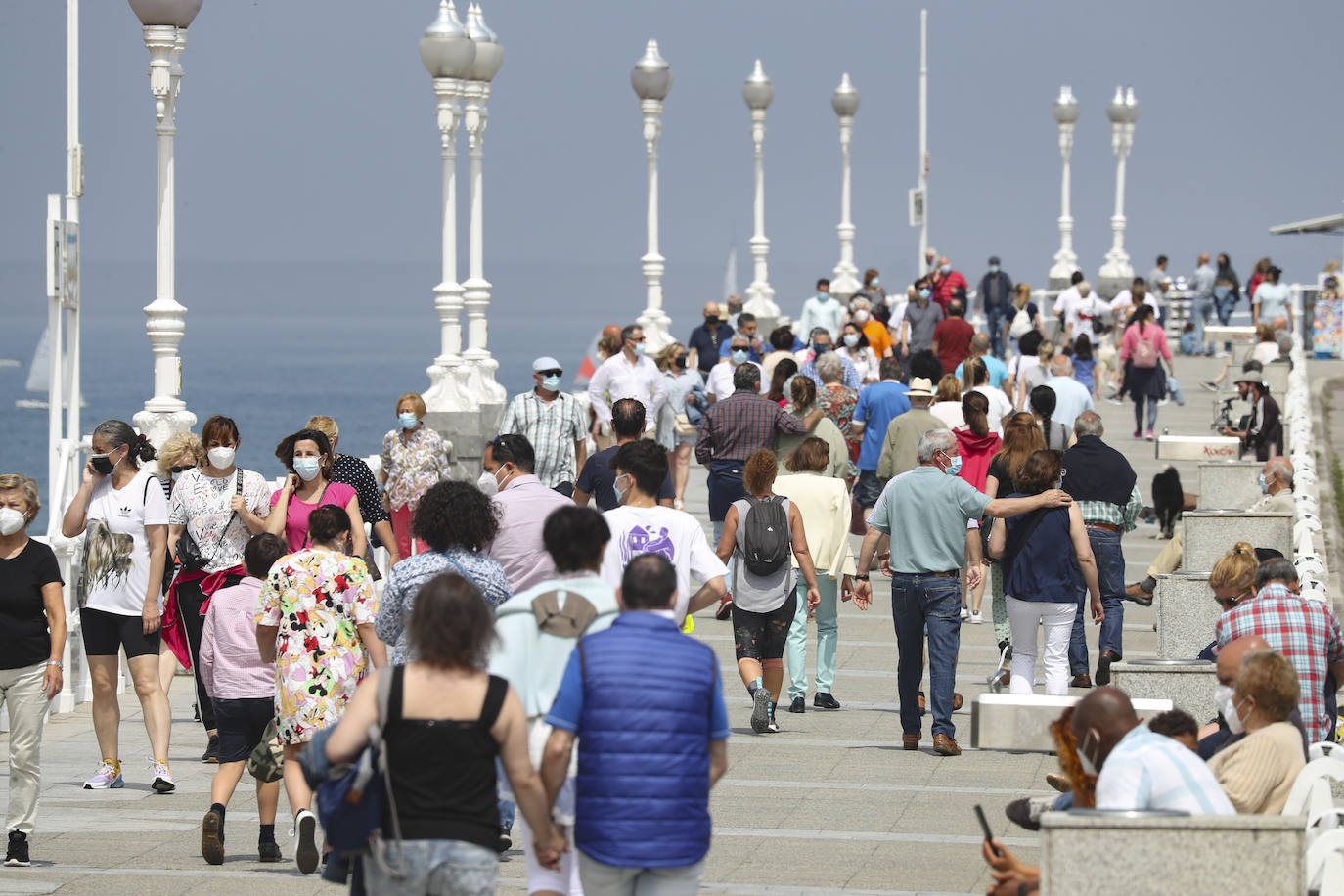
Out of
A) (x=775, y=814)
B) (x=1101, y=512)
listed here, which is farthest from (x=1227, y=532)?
(x=775, y=814)

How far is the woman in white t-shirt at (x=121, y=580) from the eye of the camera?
9.80 m

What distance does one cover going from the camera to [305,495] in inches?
403

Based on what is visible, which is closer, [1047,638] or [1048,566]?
[1048,566]

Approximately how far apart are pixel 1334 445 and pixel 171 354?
1636cm

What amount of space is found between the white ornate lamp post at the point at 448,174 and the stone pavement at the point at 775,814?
26.8 ft

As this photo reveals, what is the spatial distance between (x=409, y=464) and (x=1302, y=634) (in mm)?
7415

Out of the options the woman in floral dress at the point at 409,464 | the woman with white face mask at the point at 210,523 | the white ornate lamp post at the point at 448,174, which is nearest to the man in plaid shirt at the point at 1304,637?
the woman with white face mask at the point at 210,523

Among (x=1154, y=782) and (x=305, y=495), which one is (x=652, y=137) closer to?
(x=305, y=495)

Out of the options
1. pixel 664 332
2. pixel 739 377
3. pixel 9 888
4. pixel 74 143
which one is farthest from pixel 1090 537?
pixel 664 332

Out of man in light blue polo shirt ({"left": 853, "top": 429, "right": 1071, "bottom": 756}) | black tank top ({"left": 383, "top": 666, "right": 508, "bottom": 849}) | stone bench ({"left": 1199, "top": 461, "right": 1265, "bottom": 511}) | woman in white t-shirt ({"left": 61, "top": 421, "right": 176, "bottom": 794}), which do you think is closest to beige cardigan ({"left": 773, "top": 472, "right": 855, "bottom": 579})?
man in light blue polo shirt ({"left": 853, "top": 429, "right": 1071, "bottom": 756})

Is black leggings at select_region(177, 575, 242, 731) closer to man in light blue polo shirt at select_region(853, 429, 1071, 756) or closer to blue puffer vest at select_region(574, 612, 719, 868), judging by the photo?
man in light blue polo shirt at select_region(853, 429, 1071, 756)

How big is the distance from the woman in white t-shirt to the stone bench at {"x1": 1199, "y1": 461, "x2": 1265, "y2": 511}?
10880 mm

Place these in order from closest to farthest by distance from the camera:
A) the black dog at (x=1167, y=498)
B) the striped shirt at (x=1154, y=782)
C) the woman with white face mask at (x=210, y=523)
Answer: the striped shirt at (x=1154, y=782), the woman with white face mask at (x=210, y=523), the black dog at (x=1167, y=498)

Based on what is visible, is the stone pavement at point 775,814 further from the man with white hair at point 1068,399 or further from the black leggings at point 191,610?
the man with white hair at point 1068,399
